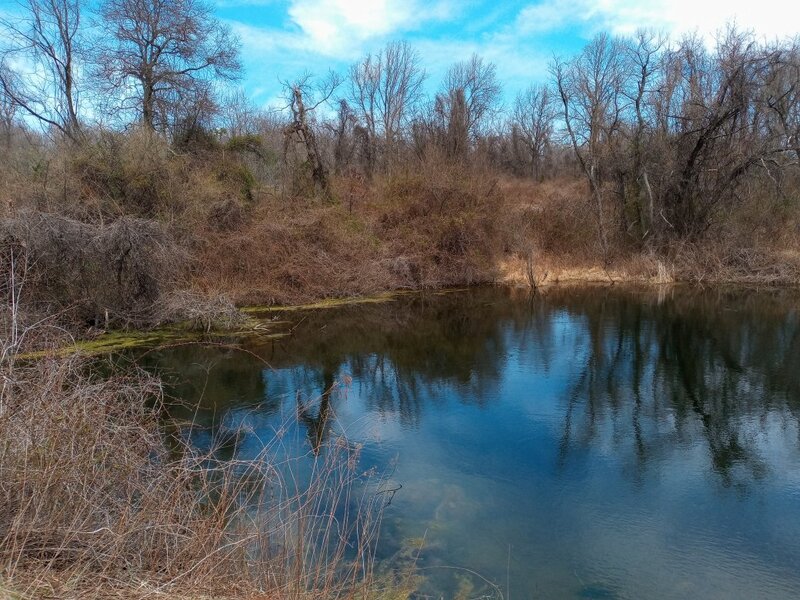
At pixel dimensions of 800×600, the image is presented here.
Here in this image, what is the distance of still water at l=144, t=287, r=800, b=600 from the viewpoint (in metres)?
4.84

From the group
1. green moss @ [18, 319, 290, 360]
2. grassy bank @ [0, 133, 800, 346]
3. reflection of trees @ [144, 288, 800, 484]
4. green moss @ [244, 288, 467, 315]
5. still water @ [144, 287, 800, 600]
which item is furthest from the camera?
green moss @ [244, 288, 467, 315]

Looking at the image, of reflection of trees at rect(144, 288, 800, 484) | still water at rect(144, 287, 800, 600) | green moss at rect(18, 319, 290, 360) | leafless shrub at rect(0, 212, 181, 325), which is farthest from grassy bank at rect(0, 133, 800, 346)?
still water at rect(144, 287, 800, 600)

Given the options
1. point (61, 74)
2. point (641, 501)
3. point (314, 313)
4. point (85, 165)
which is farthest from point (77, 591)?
point (61, 74)

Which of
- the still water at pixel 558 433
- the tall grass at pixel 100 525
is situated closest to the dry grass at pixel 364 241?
the still water at pixel 558 433

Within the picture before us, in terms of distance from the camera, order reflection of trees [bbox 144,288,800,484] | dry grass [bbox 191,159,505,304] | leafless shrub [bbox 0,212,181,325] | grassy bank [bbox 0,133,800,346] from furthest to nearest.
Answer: dry grass [bbox 191,159,505,304], grassy bank [bbox 0,133,800,346], leafless shrub [bbox 0,212,181,325], reflection of trees [bbox 144,288,800,484]

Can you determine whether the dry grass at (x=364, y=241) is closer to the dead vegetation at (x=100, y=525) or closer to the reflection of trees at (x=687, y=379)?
the reflection of trees at (x=687, y=379)

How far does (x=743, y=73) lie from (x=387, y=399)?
64.2ft

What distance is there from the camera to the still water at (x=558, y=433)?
4836 mm

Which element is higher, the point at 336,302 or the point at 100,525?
the point at 336,302

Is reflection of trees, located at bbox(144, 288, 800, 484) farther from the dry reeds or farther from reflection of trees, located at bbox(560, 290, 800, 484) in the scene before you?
the dry reeds

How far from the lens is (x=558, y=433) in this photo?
762 cm

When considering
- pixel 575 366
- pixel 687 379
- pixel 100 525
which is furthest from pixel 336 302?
pixel 100 525

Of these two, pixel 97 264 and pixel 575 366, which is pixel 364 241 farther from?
pixel 575 366

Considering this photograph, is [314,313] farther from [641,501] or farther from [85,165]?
[641,501]
